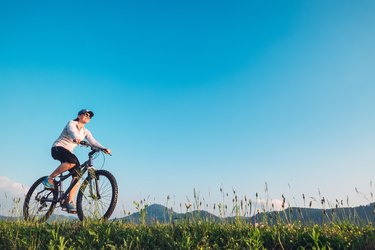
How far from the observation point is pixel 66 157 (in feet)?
31.5

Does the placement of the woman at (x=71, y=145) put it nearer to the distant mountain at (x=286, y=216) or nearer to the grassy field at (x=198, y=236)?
the grassy field at (x=198, y=236)

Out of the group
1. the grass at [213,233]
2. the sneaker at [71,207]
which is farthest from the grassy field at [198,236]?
the sneaker at [71,207]

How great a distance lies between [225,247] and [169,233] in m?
1.23

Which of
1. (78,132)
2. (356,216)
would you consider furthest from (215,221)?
(78,132)

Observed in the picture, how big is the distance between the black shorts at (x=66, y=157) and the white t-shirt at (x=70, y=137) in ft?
0.44

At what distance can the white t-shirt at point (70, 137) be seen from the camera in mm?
9463

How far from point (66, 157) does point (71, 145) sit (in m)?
0.38

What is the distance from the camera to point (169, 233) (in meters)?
6.30

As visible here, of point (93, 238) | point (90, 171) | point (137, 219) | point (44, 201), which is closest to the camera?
point (93, 238)

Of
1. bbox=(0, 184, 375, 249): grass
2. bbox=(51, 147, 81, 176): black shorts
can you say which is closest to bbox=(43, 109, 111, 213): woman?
bbox=(51, 147, 81, 176): black shorts

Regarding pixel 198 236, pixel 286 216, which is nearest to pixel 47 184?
pixel 198 236

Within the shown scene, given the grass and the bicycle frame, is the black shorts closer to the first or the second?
the bicycle frame

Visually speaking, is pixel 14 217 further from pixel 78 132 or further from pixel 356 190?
pixel 356 190

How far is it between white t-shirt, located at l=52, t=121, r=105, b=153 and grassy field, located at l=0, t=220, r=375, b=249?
9.24 feet
